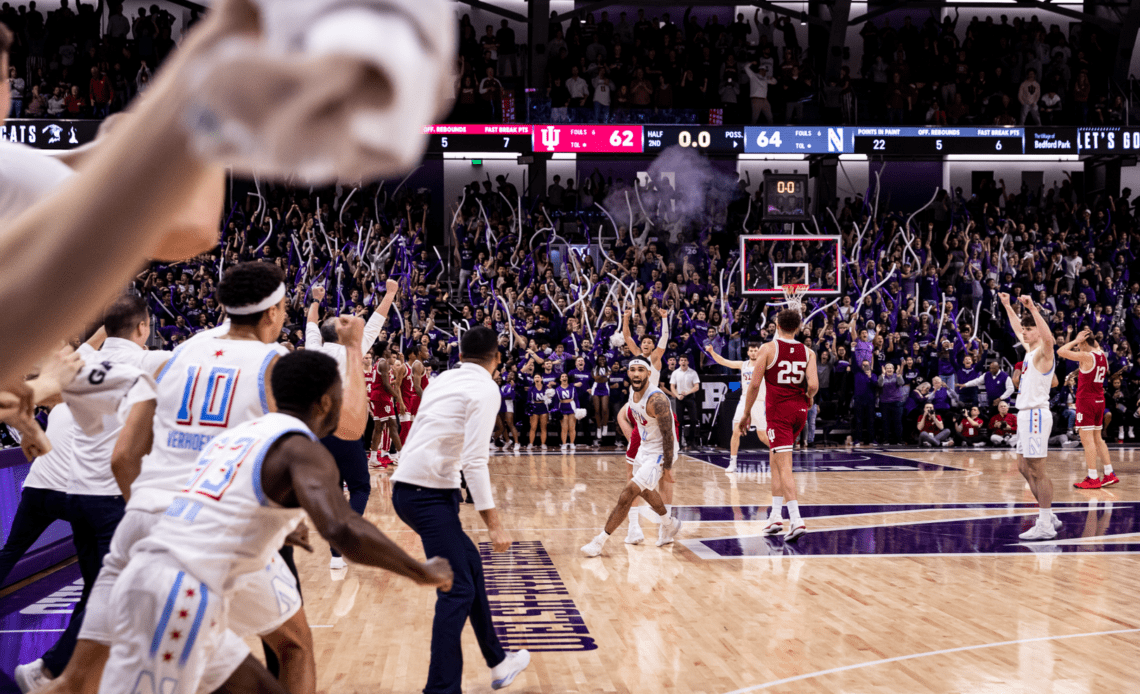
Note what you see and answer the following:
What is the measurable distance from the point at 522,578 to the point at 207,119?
24.2ft

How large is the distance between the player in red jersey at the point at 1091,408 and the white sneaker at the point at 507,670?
10.6 meters

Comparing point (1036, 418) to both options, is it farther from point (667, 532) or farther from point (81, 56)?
point (81, 56)

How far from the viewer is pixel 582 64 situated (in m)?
26.7

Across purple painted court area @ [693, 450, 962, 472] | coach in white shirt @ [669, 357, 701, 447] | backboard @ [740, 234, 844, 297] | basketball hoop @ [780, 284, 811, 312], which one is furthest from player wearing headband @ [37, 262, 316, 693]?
backboard @ [740, 234, 844, 297]

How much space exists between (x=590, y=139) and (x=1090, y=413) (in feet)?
46.5

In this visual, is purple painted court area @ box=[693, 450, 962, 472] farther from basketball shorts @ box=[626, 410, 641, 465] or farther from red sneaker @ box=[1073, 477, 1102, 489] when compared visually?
basketball shorts @ box=[626, 410, 641, 465]

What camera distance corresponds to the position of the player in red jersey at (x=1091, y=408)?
13.1 m

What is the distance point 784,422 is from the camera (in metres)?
9.71

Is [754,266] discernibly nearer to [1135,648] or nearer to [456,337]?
[456,337]

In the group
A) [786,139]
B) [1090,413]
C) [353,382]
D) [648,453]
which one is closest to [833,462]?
[1090,413]

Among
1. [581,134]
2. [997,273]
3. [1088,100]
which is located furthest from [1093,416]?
[1088,100]

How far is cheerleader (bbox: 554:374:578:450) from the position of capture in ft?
62.9

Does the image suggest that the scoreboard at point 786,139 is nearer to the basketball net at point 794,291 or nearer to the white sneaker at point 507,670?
the basketball net at point 794,291

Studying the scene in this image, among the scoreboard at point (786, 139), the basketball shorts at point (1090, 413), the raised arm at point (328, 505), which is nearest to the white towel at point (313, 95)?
the raised arm at point (328, 505)
